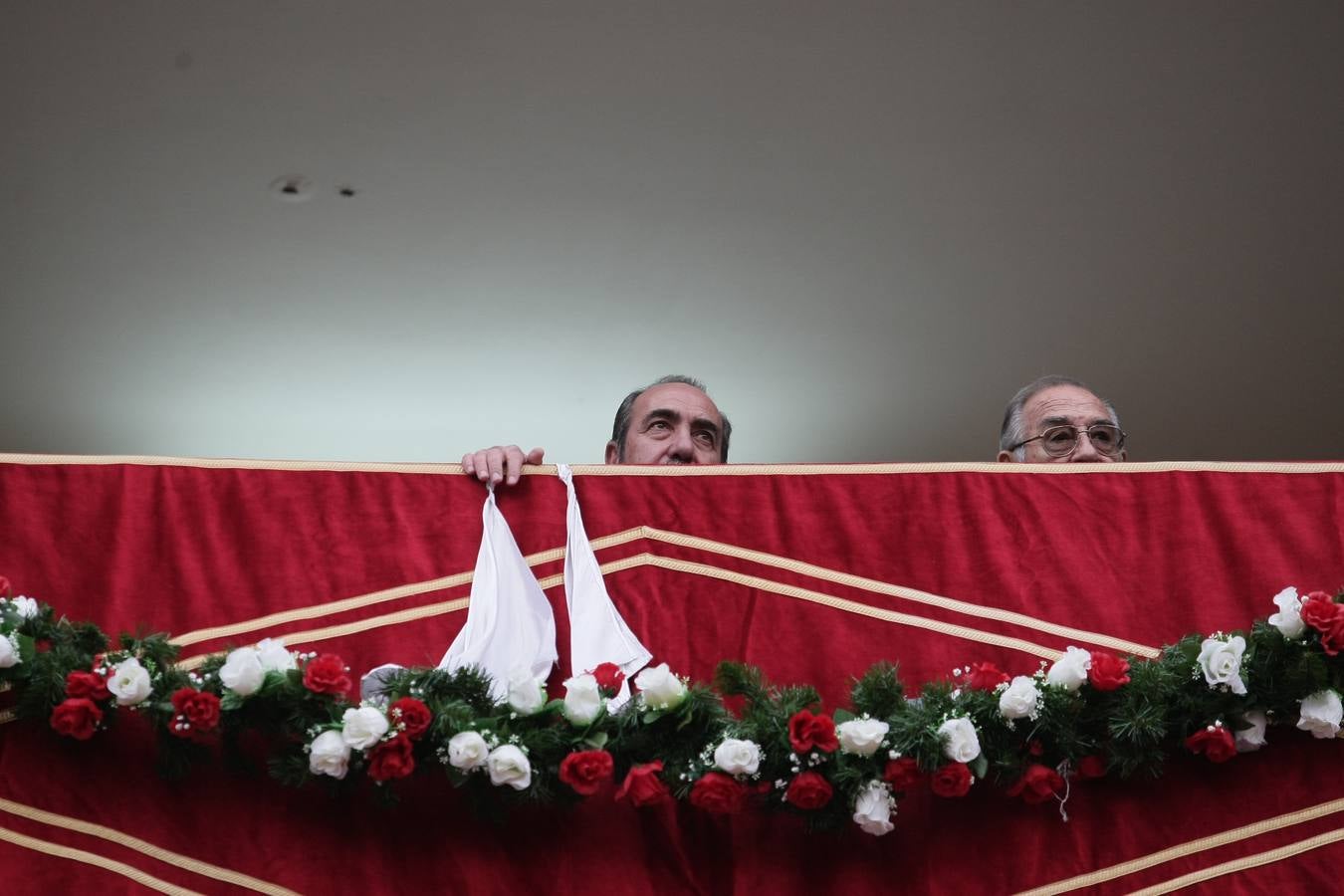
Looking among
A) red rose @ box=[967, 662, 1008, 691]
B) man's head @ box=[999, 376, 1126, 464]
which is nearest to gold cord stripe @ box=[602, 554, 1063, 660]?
red rose @ box=[967, 662, 1008, 691]

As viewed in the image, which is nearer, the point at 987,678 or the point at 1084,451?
the point at 987,678

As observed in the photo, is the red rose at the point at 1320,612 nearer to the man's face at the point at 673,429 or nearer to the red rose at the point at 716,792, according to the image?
the red rose at the point at 716,792

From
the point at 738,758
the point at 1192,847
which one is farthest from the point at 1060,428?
the point at 738,758

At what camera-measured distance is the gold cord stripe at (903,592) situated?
285cm

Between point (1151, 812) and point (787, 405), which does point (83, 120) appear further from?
point (1151, 812)

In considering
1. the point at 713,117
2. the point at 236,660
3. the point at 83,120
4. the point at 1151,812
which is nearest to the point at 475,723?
the point at 236,660

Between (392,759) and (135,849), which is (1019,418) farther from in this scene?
(135,849)

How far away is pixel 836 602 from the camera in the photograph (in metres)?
2.92

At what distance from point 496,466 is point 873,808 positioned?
1004 mm

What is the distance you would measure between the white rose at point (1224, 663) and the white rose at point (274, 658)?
1440mm

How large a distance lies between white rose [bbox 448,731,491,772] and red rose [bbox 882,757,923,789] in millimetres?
610

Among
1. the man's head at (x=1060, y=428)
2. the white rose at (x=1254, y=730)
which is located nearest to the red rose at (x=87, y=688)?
the white rose at (x=1254, y=730)

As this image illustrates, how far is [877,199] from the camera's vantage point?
4824 millimetres

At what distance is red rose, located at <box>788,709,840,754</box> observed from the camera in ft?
7.83
